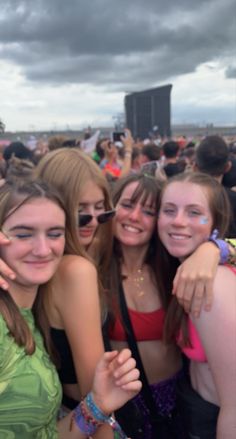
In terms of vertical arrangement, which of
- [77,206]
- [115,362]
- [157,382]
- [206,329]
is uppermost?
[77,206]

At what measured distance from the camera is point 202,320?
1.55 metres

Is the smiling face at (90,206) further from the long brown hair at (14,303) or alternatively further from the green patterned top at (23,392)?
the green patterned top at (23,392)

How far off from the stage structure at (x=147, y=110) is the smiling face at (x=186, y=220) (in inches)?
815

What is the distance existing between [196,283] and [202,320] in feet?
0.49

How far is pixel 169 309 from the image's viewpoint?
197cm

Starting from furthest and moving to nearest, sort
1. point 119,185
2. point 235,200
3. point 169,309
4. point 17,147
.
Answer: point 17,147 < point 235,200 < point 119,185 < point 169,309

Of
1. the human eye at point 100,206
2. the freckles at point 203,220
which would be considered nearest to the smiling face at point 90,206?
the human eye at point 100,206

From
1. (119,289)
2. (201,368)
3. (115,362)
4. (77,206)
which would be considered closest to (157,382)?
(201,368)

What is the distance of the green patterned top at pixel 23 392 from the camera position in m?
1.33

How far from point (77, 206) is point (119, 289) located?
49cm

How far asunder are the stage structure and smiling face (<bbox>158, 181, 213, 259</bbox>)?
20.7 meters

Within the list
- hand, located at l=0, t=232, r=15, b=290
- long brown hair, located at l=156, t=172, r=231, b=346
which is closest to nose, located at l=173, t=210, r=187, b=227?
long brown hair, located at l=156, t=172, r=231, b=346

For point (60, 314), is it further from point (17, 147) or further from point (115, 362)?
point (17, 147)

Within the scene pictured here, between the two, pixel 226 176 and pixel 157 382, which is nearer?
pixel 157 382
